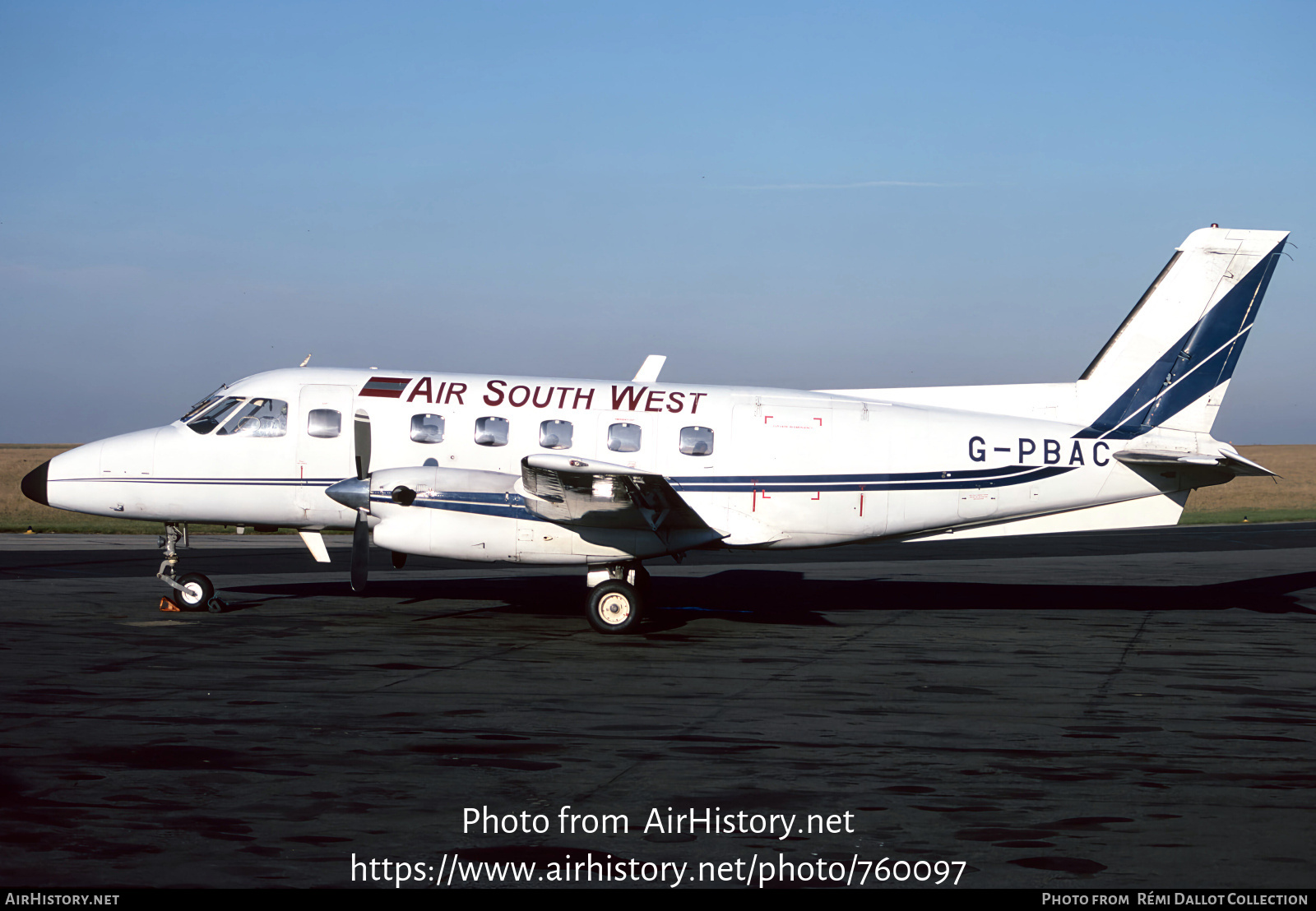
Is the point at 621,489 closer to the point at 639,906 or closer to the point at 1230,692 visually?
the point at 1230,692

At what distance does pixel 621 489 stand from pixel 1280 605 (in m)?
11.6

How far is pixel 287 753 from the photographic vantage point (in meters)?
7.92

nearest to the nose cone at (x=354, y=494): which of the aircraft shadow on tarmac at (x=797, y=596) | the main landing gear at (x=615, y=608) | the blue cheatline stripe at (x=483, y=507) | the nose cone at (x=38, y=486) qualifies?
the blue cheatline stripe at (x=483, y=507)

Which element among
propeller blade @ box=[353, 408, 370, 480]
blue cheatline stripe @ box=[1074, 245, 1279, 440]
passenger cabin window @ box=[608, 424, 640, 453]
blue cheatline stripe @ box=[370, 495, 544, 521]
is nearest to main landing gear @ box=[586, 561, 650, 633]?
blue cheatline stripe @ box=[370, 495, 544, 521]

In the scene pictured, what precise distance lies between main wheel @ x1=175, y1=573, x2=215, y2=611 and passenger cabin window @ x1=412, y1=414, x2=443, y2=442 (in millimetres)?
3657

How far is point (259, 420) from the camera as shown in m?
15.3

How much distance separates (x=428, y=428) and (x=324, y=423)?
5.00 feet

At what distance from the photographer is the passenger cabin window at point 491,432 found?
14.8 m

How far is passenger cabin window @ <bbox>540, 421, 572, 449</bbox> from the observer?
14797 mm

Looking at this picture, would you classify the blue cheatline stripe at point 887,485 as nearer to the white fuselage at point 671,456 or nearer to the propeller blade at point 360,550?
the white fuselage at point 671,456

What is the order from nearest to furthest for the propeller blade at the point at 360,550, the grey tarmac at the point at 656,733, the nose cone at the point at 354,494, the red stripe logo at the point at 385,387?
1. the grey tarmac at the point at 656,733
2. the nose cone at the point at 354,494
3. the propeller blade at the point at 360,550
4. the red stripe logo at the point at 385,387

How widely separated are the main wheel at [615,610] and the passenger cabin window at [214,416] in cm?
581

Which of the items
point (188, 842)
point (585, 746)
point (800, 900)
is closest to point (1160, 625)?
point (585, 746)

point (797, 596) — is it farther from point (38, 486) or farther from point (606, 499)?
point (38, 486)
